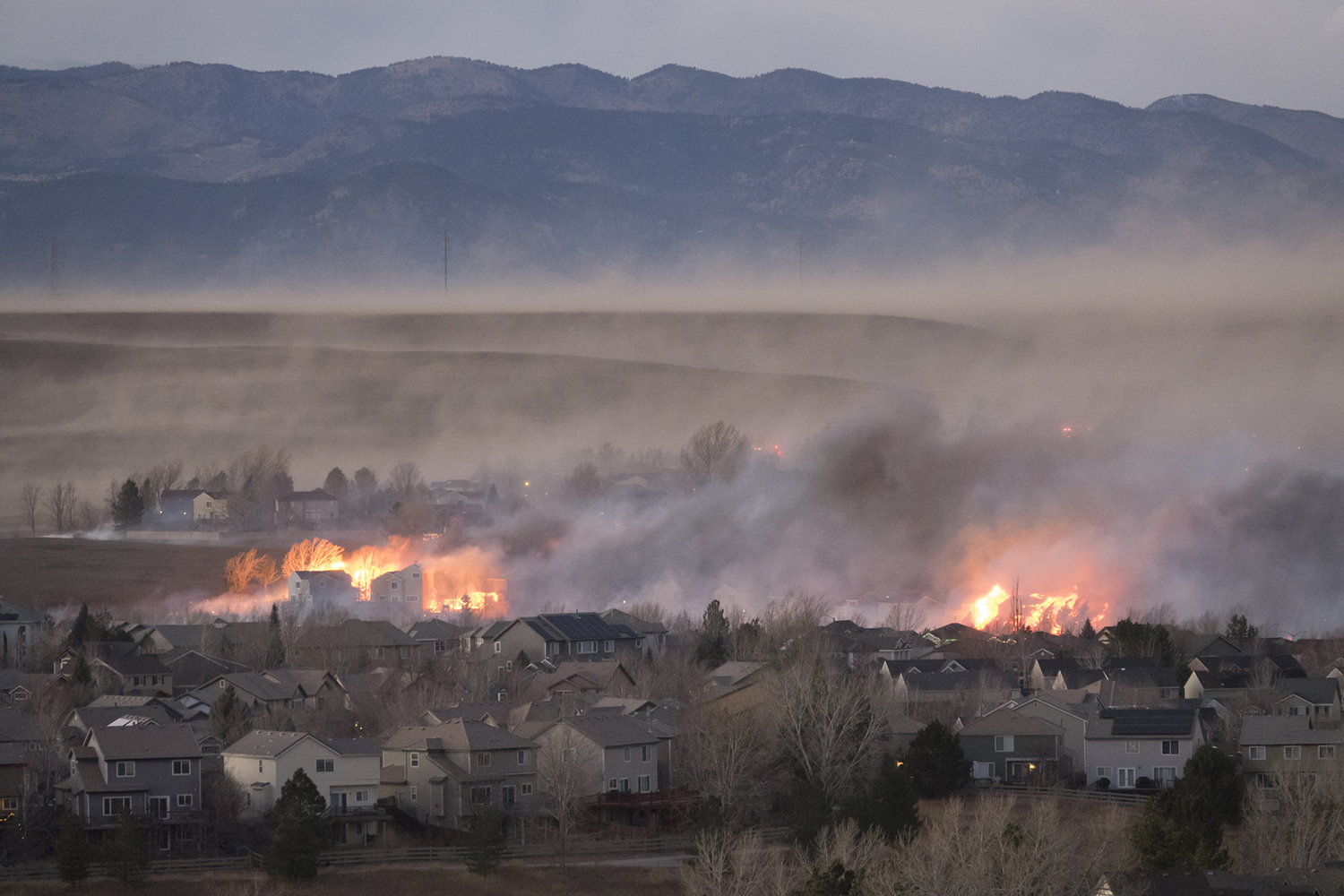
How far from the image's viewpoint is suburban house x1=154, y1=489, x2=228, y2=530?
623 feet

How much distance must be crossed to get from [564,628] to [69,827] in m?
57.7

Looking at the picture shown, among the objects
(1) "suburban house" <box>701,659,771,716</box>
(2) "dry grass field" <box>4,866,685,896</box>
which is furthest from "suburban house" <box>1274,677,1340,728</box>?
(2) "dry grass field" <box>4,866,685,896</box>

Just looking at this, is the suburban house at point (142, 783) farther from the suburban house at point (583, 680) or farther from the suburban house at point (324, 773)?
the suburban house at point (583, 680)

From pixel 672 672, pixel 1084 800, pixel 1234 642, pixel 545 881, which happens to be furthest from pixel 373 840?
pixel 1234 642

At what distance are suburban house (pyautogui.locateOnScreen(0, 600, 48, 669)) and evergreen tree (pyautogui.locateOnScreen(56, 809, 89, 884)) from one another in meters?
57.4

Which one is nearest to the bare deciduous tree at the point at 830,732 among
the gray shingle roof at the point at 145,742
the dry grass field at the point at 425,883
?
the dry grass field at the point at 425,883

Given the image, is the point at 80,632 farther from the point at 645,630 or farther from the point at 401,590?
the point at 401,590

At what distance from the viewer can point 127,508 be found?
189 m

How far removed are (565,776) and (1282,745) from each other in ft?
96.8

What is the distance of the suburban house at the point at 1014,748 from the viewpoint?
73.2 metres

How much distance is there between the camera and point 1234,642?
108062 millimetres

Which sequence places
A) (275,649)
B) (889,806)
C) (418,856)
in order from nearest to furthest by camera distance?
(418,856), (889,806), (275,649)

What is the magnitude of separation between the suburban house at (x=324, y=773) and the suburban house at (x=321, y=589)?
75.6 metres

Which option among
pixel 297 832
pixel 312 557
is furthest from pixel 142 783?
pixel 312 557
